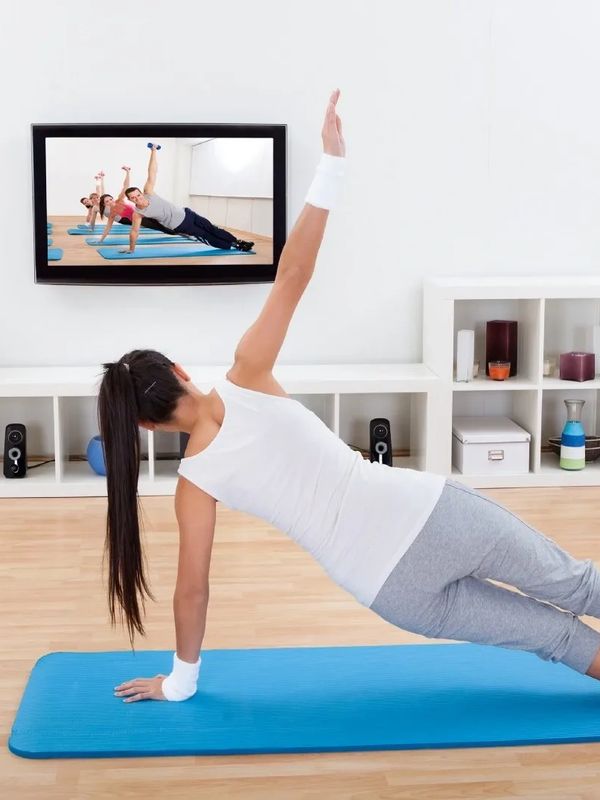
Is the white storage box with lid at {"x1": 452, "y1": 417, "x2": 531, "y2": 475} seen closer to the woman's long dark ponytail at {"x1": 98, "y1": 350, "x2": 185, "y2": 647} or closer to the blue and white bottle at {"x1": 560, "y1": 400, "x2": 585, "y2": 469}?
the blue and white bottle at {"x1": 560, "y1": 400, "x2": 585, "y2": 469}

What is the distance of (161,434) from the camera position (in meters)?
4.93

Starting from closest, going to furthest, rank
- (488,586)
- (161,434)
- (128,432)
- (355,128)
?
(128,432)
(488,586)
(355,128)
(161,434)

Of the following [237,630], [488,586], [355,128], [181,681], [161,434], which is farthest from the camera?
[161,434]

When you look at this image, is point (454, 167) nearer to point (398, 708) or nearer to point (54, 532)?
point (54, 532)

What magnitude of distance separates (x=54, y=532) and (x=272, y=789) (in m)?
2.02

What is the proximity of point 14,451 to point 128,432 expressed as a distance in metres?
2.44

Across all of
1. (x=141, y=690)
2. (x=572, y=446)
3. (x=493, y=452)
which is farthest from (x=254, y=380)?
(x=572, y=446)

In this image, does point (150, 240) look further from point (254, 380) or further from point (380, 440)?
point (254, 380)

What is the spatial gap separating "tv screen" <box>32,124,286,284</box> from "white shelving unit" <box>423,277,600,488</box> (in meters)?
0.77

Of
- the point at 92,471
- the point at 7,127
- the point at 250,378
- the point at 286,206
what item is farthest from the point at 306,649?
the point at 7,127

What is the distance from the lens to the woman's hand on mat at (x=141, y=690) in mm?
2518

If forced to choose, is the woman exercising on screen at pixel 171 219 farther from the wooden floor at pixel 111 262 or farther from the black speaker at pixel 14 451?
the black speaker at pixel 14 451

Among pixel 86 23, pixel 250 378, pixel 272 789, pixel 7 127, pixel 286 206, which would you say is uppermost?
pixel 86 23

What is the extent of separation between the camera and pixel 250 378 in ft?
7.54
